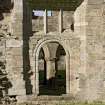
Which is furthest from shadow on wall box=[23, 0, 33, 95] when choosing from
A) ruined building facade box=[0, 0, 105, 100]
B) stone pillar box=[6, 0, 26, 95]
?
stone pillar box=[6, 0, 26, 95]

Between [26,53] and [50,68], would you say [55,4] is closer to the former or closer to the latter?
[26,53]

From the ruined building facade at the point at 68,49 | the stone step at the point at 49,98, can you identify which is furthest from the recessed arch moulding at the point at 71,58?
the stone step at the point at 49,98

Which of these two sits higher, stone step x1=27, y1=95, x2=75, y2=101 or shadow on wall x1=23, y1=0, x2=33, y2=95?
shadow on wall x1=23, y1=0, x2=33, y2=95

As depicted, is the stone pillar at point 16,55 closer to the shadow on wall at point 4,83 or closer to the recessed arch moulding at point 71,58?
the shadow on wall at point 4,83

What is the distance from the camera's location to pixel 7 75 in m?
15.6

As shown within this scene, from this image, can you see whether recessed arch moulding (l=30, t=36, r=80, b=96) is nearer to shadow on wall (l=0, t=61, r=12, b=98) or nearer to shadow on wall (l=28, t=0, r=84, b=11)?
shadow on wall (l=28, t=0, r=84, b=11)

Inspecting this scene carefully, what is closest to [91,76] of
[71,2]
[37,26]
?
[71,2]

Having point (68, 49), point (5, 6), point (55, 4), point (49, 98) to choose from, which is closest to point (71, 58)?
point (68, 49)

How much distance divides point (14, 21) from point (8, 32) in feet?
1.58

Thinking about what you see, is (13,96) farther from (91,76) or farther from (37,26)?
(37,26)

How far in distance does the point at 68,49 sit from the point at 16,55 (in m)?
2.05

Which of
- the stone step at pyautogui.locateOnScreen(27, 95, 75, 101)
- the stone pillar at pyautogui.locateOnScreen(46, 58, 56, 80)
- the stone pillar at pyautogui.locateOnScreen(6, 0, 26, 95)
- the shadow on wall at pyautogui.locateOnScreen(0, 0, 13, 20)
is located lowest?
the stone step at pyautogui.locateOnScreen(27, 95, 75, 101)

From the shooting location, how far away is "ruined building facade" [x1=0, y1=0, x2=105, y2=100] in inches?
615

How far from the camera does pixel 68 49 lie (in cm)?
1623
